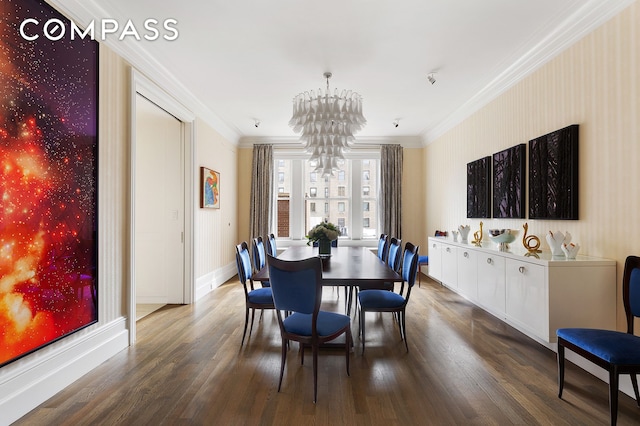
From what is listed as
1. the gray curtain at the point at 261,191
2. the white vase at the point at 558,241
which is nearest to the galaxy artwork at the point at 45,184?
the white vase at the point at 558,241

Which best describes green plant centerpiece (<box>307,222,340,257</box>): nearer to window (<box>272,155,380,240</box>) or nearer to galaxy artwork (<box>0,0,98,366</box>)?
galaxy artwork (<box>0,0,98,366</box>)

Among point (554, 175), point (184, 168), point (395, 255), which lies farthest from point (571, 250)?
point (184, 168)

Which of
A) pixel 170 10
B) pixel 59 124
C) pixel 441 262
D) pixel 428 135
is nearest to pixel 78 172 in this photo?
pixel 59 124

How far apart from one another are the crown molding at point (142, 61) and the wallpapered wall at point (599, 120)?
3.91 meters

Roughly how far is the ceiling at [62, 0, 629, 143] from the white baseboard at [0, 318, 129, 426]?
2471mm

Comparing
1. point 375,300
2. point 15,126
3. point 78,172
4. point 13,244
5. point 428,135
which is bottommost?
point 375,300

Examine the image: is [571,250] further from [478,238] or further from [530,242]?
[478,238]

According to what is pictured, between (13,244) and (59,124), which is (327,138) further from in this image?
(13,244)

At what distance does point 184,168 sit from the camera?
4.50 m

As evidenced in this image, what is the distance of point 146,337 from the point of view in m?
3.28

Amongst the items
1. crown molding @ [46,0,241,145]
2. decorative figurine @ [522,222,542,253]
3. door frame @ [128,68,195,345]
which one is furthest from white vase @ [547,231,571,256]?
crown molding @ [46,0,241,145]

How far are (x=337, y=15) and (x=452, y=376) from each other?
2990 mm

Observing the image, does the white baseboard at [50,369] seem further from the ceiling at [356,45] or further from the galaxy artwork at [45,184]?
the ceiling at [356,45]

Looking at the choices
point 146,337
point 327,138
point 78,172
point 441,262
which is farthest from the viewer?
point 441,262
